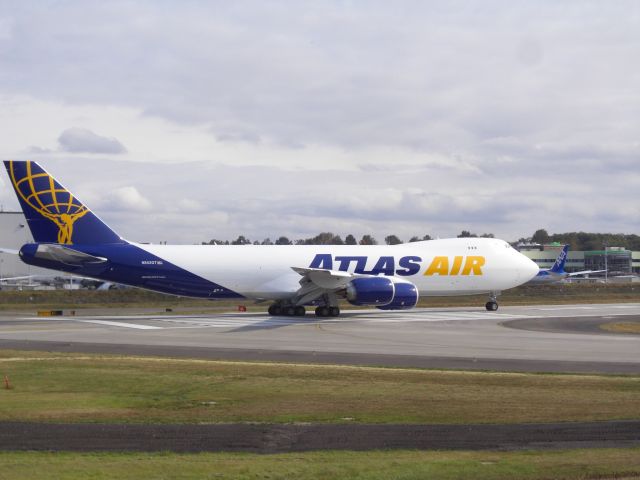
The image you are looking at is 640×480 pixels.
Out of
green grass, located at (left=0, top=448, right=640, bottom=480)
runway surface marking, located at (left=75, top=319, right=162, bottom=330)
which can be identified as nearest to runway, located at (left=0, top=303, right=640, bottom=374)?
runway surface marking, located at (left=75, top=319, right=162, bottom=330)

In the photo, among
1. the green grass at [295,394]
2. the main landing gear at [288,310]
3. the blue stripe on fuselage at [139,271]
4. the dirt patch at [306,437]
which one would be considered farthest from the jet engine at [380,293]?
the dirt patch at [306,437]

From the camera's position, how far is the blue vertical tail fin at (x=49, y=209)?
40.7m

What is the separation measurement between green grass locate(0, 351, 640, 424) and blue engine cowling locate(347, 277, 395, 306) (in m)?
18.1

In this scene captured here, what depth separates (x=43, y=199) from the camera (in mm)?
40906

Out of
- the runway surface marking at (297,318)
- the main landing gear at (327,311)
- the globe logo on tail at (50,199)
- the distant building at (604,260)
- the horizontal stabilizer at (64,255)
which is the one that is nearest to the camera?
the runway surface marking at (297,318)

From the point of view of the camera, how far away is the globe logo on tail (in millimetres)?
40719

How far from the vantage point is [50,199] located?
40969 mm

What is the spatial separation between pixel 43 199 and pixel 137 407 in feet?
90.0

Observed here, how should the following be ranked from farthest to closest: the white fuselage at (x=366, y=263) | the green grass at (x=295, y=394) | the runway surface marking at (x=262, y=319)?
the white fuselage at (x=366, y=263) < the runway surface marking at (x=262, y=319) < the green grass at (x=295, y=394)

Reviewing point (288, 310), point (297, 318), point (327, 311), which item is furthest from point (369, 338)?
point (288, 310)

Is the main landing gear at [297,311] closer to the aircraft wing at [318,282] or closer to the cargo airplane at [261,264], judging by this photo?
the cargo airplane at [261,264]

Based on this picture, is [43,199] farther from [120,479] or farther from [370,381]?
[120,479]

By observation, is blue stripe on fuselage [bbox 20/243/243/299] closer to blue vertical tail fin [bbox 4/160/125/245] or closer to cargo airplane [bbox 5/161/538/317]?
cargo airplane [bbox 5/161/538/317]

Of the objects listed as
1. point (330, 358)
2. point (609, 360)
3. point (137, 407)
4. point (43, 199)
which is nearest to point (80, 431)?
point (137, 407)
